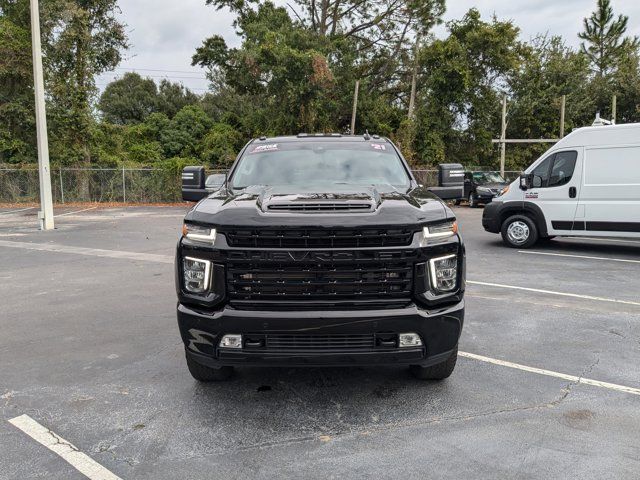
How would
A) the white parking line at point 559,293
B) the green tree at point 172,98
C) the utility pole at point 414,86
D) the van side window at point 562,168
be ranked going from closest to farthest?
the white parking line at point 559,293, the van side window at point 562,168, the utility pole at point 414,86, the green tree at point 172,98

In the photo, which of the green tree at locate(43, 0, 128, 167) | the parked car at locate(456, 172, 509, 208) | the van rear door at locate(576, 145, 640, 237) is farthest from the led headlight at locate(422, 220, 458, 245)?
the green tree at locate(43, 0, 128, 167)

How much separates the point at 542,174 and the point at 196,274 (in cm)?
908

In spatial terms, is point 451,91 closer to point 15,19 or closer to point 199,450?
point 15,19

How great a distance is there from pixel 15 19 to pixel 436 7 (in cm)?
2432

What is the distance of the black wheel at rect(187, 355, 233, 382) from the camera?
13.2 ft

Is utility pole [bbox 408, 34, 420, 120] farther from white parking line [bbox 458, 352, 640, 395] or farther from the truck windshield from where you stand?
white parking line [bbox 458, 352, 640, 395]

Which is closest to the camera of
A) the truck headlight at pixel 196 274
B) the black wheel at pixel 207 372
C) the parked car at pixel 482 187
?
the truck headlight at pixel 196 274

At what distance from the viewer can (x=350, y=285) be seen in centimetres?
340

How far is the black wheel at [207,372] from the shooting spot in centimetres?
402

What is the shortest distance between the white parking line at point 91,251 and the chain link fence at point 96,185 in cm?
1438

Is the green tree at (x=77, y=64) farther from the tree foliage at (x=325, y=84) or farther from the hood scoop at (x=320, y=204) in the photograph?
the hood scoop at (x=320, y=204)

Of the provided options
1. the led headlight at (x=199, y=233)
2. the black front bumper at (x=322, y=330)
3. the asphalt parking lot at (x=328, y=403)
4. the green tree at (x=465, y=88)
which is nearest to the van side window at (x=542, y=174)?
the asphalt parking lot at (x=328, y=403)

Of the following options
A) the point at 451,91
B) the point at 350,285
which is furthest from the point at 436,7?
the point at 350,285

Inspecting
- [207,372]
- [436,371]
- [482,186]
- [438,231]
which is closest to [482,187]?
[482,186]
